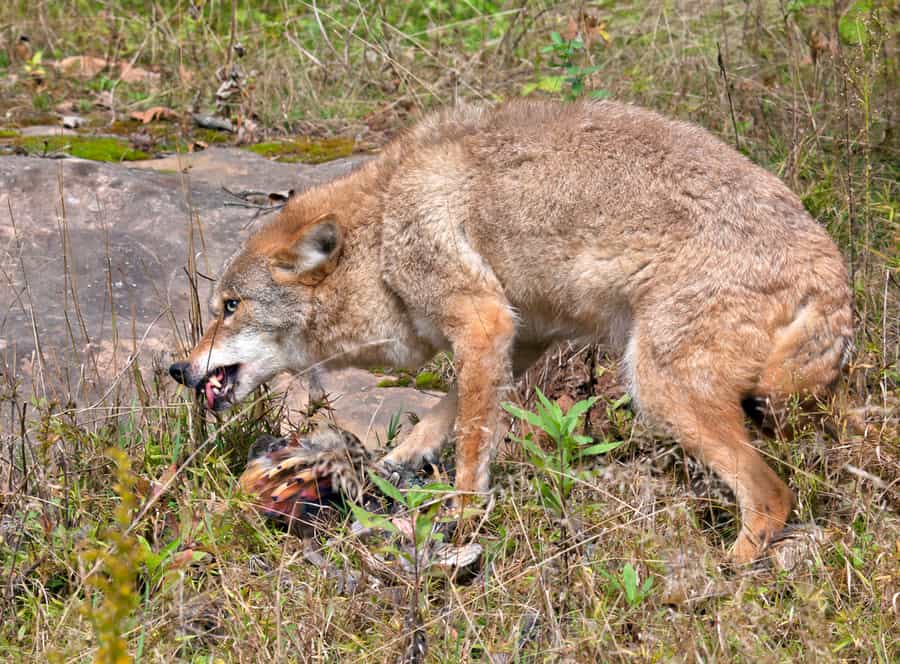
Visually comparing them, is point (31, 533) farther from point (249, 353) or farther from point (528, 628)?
point (528, 628)

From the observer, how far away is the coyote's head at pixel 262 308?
17.1 ft

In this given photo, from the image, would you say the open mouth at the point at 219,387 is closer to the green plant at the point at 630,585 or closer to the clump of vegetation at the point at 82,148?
the green plant at the point at 630,585

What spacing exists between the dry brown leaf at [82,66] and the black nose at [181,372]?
5.66m

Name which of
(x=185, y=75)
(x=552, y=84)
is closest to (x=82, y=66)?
(x=185, y=75)

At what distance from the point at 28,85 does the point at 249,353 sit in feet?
17.6

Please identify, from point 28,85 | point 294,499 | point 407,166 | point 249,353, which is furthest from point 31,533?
point 28,85

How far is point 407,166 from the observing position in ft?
17.2

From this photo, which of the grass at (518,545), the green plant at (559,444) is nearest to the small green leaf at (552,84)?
the grass at (518,545)

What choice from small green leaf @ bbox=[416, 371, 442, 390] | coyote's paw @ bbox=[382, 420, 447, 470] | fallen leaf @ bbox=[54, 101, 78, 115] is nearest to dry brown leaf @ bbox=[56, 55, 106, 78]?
fallen leaf @ bbox=[54, 101, 78, 115]

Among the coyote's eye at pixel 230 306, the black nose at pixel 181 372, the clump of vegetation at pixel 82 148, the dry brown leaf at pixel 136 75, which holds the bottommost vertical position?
the dry brown leaf at pixel 136 75

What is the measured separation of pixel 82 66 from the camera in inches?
392

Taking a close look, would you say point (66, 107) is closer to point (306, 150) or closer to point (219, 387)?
point (306, 150)

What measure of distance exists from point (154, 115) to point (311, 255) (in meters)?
4.46

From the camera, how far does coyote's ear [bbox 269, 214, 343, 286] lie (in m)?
5.19
